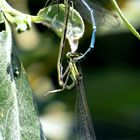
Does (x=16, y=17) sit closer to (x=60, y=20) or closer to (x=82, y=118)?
(x=60, y=20)

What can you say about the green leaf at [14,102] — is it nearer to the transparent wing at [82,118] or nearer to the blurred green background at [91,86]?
the transparent wing at [82,118]

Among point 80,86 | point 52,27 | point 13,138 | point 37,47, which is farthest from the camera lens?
point 37,47

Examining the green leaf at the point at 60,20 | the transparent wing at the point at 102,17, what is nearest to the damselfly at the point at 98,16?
the transparent wing at the point at 102,17

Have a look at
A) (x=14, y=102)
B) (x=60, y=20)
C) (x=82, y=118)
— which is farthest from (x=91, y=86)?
(x=14, y=102)

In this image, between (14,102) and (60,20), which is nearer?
(14,102)

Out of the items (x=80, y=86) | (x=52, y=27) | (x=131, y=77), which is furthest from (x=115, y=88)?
(x=52, y=27)

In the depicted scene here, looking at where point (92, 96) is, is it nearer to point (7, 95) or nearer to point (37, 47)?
point (37, 47)
